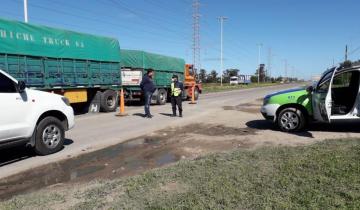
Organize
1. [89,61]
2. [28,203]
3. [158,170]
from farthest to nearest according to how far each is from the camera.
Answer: [89,61]
[158,170]
[28,203]

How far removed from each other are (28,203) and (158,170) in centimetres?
199

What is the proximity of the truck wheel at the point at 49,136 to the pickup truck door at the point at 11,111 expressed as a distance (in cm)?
41

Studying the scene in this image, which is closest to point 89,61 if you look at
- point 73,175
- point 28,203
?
point 73,175

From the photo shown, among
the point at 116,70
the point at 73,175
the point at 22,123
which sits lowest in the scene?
the point at 73,175

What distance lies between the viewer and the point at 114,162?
6875mm

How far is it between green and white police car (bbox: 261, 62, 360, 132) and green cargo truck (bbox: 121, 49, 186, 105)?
10.9 m

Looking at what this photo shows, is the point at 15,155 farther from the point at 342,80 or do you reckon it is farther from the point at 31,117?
the point at 342,80

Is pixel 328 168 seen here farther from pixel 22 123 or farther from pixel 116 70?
pixel 116 70

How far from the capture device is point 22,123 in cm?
688

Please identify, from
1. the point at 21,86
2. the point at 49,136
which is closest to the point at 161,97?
the point at 49,136

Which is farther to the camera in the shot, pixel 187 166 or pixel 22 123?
pixel 22 123

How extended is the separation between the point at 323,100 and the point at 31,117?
654 centimetres

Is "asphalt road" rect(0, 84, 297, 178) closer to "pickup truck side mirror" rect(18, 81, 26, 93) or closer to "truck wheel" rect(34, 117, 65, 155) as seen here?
"truck wheel" rect(34, 117, 65, 155)

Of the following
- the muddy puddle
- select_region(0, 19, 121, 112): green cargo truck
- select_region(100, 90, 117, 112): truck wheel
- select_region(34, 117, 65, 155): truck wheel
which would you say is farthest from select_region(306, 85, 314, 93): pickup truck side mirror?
select_region(100, 90, 117, 112): truck wheel
